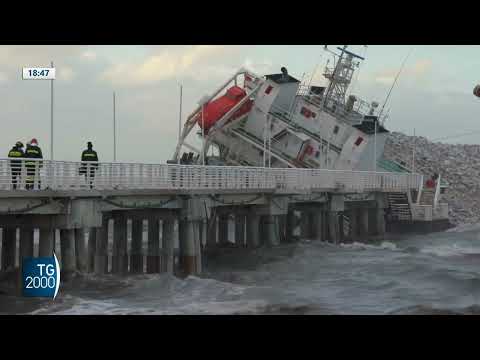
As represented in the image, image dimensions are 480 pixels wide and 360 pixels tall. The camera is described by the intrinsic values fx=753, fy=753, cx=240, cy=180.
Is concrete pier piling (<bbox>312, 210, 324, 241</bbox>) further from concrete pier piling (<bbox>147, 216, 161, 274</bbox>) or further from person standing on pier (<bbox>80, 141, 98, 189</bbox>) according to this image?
person standing on pier (<bbox>80, 141, 98, 189</bbox>)

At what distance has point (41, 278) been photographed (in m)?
19.8

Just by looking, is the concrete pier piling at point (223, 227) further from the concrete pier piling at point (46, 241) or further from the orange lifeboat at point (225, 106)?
the concrete pier piling at point (46, 241)

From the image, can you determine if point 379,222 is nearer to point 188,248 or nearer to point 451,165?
point 188,248

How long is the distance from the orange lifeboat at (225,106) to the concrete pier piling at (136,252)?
18640mm

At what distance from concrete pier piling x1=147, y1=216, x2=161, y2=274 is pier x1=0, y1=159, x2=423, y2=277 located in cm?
4

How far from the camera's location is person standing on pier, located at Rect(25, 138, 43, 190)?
2046 centimetres

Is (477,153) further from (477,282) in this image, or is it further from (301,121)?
(477,282)

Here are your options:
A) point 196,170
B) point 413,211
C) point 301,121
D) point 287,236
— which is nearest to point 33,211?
point 196,170

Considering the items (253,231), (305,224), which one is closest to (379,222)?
(305,224)

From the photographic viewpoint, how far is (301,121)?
49562 millimetres

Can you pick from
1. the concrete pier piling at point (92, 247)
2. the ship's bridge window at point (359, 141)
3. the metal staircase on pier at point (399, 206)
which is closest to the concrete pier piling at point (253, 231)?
the concrete pier piling at point (92, 247)

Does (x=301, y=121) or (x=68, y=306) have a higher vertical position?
(x=301, y=121)

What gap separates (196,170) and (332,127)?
2196 cm

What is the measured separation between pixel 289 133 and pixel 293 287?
23810mm
